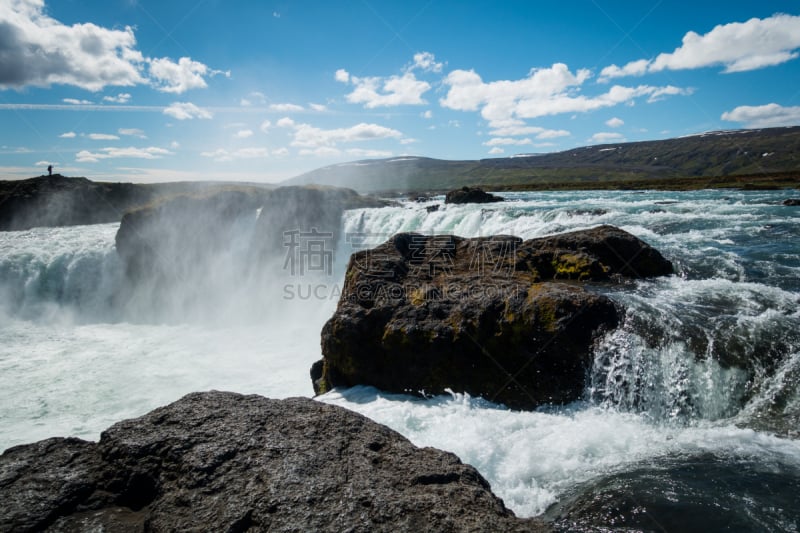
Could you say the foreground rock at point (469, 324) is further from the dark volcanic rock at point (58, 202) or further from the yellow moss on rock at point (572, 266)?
the dark volcanic rock at point (58, 202)

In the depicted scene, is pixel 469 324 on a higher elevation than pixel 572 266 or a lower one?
lower

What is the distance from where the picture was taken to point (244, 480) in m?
3.42

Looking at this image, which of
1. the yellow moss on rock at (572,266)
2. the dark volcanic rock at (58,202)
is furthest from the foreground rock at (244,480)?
the dark volcanic rock at (58,202)

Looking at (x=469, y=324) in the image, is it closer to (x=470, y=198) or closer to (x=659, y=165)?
(x=470, y=198)

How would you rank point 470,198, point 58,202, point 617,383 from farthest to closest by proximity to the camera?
point 58,202, point 470,198, point 617,383

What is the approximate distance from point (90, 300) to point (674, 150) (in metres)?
205

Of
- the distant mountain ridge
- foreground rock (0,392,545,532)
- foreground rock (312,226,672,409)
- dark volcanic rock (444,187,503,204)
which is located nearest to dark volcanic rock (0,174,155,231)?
dark volcanic rock (444,187,503,204)

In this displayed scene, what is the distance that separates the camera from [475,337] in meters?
8.65

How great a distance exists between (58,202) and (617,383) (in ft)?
193

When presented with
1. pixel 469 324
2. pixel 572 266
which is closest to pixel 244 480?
pixel 469 324

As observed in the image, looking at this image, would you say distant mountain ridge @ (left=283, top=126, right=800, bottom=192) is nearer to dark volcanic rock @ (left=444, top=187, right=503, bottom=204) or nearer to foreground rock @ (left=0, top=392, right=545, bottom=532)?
dark volcanic rock @ (left=444, top=187, right=503, bottom=204)

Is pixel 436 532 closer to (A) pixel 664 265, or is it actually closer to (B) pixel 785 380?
(B) pixel 785 380

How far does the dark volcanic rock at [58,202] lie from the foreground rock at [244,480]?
55.6m

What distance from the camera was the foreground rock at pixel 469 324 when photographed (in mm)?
8180
